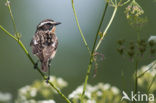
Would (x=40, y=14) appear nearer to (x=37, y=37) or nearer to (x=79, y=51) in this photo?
(x=79, y=51)

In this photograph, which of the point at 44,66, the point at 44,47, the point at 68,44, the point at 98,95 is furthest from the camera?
the point at 68,44

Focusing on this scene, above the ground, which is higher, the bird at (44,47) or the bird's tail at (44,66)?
the bird at (44,47)

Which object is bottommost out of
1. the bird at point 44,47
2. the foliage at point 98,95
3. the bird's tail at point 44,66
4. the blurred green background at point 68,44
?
the blurred green background at point 68,44

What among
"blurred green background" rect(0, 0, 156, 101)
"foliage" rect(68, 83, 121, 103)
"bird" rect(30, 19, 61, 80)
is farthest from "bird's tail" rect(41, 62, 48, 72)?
"blurred green background" rect(0, 0, 156, 101)

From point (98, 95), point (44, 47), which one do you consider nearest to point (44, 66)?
point (44, 47)

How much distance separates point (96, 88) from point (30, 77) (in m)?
14.3

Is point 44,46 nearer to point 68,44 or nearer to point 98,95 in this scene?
point 98,95

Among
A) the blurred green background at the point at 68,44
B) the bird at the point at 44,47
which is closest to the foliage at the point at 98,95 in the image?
the bird at the point at 44,47

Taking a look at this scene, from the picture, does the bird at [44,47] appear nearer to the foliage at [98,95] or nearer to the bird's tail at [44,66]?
the bird's tail at [44,66]

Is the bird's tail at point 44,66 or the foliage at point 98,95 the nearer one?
the bird's tail at point 44,66

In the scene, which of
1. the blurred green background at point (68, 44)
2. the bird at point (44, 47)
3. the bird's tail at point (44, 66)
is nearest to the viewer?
the bird's tail at point (44, 66)

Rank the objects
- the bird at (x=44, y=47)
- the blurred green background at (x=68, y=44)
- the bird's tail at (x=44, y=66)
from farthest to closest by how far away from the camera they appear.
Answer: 1. the blurred green background at (x=68, y=44)
2. the bird at (x=44, y=47)
3. the bird's tail at (x=44, y=66)

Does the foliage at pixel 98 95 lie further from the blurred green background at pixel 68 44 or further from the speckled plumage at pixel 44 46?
the blurred green background at pixel 68 44

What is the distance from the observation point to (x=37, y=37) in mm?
4668
